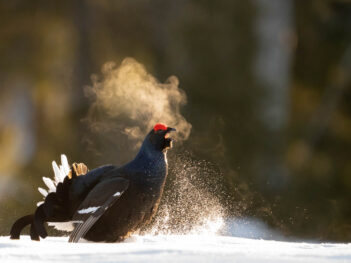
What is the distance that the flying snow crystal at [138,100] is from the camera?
7.12 metres

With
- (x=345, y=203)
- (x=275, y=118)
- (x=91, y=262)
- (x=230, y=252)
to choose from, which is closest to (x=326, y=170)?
(x=345, y=203)

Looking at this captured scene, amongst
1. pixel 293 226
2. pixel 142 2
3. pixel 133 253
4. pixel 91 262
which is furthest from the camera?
pixel 142 2

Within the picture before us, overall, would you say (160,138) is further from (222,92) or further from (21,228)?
(222,92)

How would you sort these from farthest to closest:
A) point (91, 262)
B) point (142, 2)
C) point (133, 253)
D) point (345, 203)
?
point (142, 2)
point (345, 203)
point (133, 253)
point (91, 262)

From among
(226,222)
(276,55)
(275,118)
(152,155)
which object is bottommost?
(226,222)

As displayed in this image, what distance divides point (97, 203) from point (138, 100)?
333 cm

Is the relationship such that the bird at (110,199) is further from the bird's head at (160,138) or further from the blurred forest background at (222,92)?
the blurred forest background at (222,92)

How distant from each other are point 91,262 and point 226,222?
400cm

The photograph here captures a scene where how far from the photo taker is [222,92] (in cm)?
770

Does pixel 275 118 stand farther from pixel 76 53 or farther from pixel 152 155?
pixel 152 155

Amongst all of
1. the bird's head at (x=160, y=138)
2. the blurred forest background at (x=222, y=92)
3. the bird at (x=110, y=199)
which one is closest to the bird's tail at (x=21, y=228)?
the bird at (x=110, y=199)

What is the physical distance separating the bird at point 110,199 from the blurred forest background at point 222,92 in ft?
9.39

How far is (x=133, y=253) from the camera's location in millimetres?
2691

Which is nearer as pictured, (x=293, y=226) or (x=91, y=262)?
(x=91, y=262)
